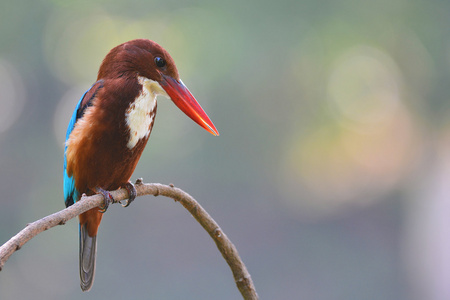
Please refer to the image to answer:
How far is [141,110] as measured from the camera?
2.63ft

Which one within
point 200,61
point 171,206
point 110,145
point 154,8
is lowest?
point 110,145

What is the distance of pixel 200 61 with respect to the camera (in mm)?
3238

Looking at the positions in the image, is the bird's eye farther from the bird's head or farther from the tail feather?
the tail feather

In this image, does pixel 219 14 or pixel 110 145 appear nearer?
pixel 110 145

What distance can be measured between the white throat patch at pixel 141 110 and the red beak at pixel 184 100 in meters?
0.02

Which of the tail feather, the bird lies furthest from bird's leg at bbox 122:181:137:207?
the tail feather

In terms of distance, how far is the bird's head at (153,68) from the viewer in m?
0.75

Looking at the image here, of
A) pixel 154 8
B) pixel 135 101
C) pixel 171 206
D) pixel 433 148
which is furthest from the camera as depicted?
pixel 433 148

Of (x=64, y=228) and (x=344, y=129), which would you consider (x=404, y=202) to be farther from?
(x=64, y=228)

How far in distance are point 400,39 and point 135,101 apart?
127 inches

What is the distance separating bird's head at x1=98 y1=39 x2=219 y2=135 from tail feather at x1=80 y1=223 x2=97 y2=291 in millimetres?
267

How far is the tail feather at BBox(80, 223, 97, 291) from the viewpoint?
0.82m

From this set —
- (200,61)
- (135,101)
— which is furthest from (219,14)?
(135,101)

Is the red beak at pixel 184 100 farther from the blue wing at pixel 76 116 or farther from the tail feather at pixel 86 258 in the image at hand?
the tail feather at pixel 86 258
